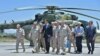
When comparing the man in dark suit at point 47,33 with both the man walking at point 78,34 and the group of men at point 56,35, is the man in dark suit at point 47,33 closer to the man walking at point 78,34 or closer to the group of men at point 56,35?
the group of men at point 56,35

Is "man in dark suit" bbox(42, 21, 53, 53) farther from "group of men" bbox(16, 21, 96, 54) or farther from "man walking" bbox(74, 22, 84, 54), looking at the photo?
"man walking" bbox(74, 22, 84, 54)

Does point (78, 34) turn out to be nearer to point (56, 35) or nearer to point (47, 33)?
point (56, 35)

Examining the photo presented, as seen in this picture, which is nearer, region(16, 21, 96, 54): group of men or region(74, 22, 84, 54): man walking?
region(16, 21, 96, 54): group of men

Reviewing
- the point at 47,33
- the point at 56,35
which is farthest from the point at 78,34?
the point at 47,33

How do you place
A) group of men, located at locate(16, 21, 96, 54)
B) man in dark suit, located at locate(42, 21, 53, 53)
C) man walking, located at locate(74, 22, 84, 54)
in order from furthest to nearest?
man walking, located at locate(74, 22, 84, 54)
man in dark suit, located at locate(42, 21, 53, 53)
group of men, located at locate(16, 21, 96, 54)

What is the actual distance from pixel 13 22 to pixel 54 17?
6.03 meters

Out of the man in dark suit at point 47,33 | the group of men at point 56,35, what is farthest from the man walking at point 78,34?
the man in dark suit at point 47,33

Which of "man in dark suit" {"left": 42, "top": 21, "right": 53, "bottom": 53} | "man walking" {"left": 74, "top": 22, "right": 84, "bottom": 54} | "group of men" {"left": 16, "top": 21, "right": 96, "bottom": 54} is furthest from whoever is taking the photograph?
"man walking" {"left": 74, "top": 22, "right": 84, "bottom": 54}

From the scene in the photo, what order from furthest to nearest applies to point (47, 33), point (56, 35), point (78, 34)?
point (78, 34), point (47, 33), point (56, 35)

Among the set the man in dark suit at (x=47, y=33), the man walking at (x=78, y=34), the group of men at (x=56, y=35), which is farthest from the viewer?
the man walking at (x=78, y=34)

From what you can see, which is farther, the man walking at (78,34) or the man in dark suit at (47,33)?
the man walking at (78,34)

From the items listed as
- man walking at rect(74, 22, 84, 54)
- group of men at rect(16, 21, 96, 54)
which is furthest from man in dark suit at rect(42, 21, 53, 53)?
man walking at rect(74, 22, 84, 54)

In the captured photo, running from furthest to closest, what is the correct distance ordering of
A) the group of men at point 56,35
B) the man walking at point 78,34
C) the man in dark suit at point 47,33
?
the man walking at point 78,34, the man in dark suit at point 47,33, the group of men at point 56,35

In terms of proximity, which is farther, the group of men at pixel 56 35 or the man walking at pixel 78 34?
the man walking at pixel 78 34
